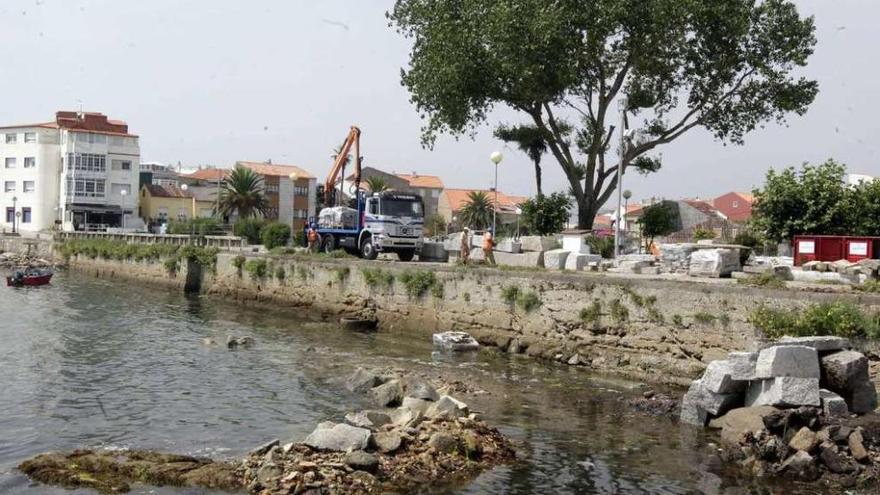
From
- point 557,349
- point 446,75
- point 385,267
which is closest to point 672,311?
point 557,349

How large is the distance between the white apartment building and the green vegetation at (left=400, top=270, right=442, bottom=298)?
198ft

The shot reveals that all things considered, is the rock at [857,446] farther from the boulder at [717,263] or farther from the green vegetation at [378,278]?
the green vegetation at [378,278]

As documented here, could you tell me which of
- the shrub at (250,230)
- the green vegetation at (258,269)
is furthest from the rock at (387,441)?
the shrub at (250,230)

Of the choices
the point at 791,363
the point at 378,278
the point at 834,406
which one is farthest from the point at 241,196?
the point at 834,406

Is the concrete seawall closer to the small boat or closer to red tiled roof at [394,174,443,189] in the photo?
the small boat

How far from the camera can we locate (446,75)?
34.5 meters

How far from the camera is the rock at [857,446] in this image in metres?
11.0

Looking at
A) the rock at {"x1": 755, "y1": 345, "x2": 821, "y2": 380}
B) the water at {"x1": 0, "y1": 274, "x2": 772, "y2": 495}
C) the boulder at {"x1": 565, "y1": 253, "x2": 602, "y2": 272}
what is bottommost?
the water at {"x1": 0, "y1": 274, "x2": 772, "y2": 495}

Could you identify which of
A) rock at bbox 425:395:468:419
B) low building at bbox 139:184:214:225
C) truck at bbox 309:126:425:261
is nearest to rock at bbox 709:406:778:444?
rock at bbox 425:395:468:419

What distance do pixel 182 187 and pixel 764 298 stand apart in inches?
3352

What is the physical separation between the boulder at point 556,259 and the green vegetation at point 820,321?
377 inches

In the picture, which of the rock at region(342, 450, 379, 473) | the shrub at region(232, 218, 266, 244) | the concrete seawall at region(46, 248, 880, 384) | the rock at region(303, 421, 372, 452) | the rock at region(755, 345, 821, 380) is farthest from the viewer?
the shrub at region(232, 218, 266, 244)

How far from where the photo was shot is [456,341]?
72.3 feet

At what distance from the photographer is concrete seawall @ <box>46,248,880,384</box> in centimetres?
1728
